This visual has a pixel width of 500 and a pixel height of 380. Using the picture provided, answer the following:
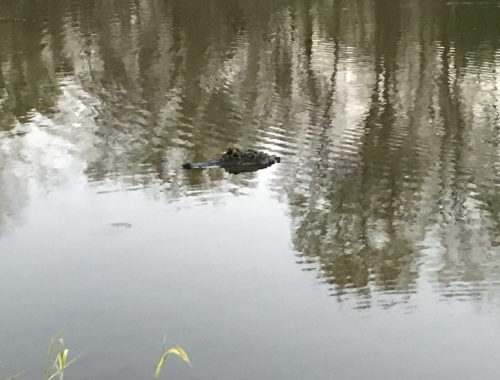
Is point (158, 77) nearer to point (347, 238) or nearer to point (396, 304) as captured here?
point (347, 238)

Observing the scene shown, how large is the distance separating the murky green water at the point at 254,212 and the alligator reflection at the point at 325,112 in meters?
0.06

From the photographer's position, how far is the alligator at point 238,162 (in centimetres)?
1566

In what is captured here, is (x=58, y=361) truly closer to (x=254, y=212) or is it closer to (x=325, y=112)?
(x=254, y=212)

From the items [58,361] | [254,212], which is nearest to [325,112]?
[254,212]

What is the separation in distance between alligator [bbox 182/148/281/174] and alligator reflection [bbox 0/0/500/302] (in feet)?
1.03

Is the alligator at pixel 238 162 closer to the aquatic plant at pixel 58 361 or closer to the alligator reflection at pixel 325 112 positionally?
the alligator reflection at pixel 325 112

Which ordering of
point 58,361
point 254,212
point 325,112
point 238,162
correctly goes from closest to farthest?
point 58,361 → point 254,212 → point 238,162 → point 325,112

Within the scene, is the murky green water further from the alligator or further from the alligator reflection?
the alligator

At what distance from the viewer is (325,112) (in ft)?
66.1

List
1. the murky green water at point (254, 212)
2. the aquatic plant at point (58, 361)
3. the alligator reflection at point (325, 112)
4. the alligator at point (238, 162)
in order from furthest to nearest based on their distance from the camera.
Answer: the alligator at point (238, 162)
the alligator reflection at point (325, 112)
the murky green water at point (254, 212)
the aquatic plant at point (58, 361)

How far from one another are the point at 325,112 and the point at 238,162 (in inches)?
195

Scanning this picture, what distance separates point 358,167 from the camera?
1566 centimetres

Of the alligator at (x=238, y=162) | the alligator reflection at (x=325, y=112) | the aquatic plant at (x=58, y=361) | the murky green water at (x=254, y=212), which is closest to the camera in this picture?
the aquatic plant at (x=58, y=361)

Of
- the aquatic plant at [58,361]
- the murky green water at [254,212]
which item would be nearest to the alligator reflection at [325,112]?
the murky green water at [254,212]
